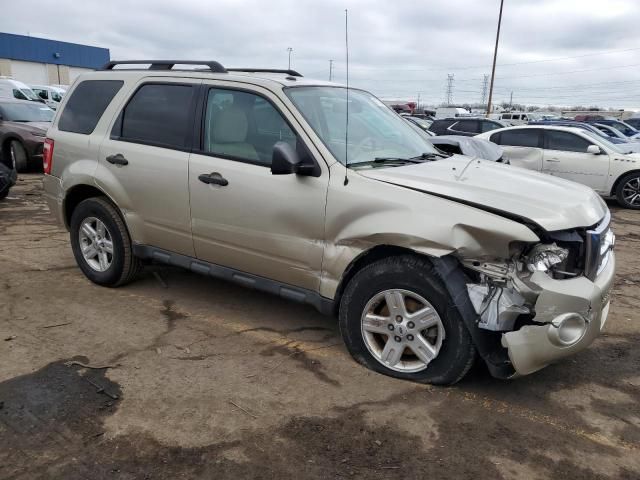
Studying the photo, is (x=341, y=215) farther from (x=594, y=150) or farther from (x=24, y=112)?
(x=24, y=112)

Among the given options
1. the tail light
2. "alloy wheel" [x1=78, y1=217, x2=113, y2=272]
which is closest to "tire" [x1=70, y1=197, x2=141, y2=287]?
"alloy wheel" [x1=78, y1=217, x2=113, y2=272]

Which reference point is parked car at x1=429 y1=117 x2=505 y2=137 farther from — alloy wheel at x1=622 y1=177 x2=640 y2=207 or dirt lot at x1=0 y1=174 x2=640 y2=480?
dirt lot at x1=0 y1=174 x2=640 y2=480

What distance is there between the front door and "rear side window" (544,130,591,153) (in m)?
8.69

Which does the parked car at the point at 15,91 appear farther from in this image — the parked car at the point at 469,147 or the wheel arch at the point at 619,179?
the wheel arch at the point at 619,179

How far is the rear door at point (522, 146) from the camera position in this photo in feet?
36.3

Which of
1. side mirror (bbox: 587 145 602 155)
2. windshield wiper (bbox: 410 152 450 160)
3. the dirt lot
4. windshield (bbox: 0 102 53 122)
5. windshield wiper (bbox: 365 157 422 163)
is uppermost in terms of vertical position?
windshield (bbox: 0 102 53 122)

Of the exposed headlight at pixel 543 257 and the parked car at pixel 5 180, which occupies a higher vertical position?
the exposed headlight at pixel 543 257

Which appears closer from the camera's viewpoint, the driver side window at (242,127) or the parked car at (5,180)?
the driver side window at (242,127)

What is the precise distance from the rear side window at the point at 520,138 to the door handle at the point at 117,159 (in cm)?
894

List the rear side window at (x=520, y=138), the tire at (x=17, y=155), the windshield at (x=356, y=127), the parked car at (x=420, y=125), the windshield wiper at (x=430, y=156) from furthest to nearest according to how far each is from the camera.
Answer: the tire at (x=17, y=155)
the rear side window at (x=520, y=138)
the parked car at (x=420, y=125)
the windshield wiper at (x=430, y=156)
the windshield at (x=356, y=127)

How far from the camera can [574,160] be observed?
35.1 ft

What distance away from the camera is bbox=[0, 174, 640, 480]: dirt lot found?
275 centimetres

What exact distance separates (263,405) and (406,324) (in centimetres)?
98

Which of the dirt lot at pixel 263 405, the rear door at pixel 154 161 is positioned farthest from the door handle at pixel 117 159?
the dirt lot at pixel 263 405
